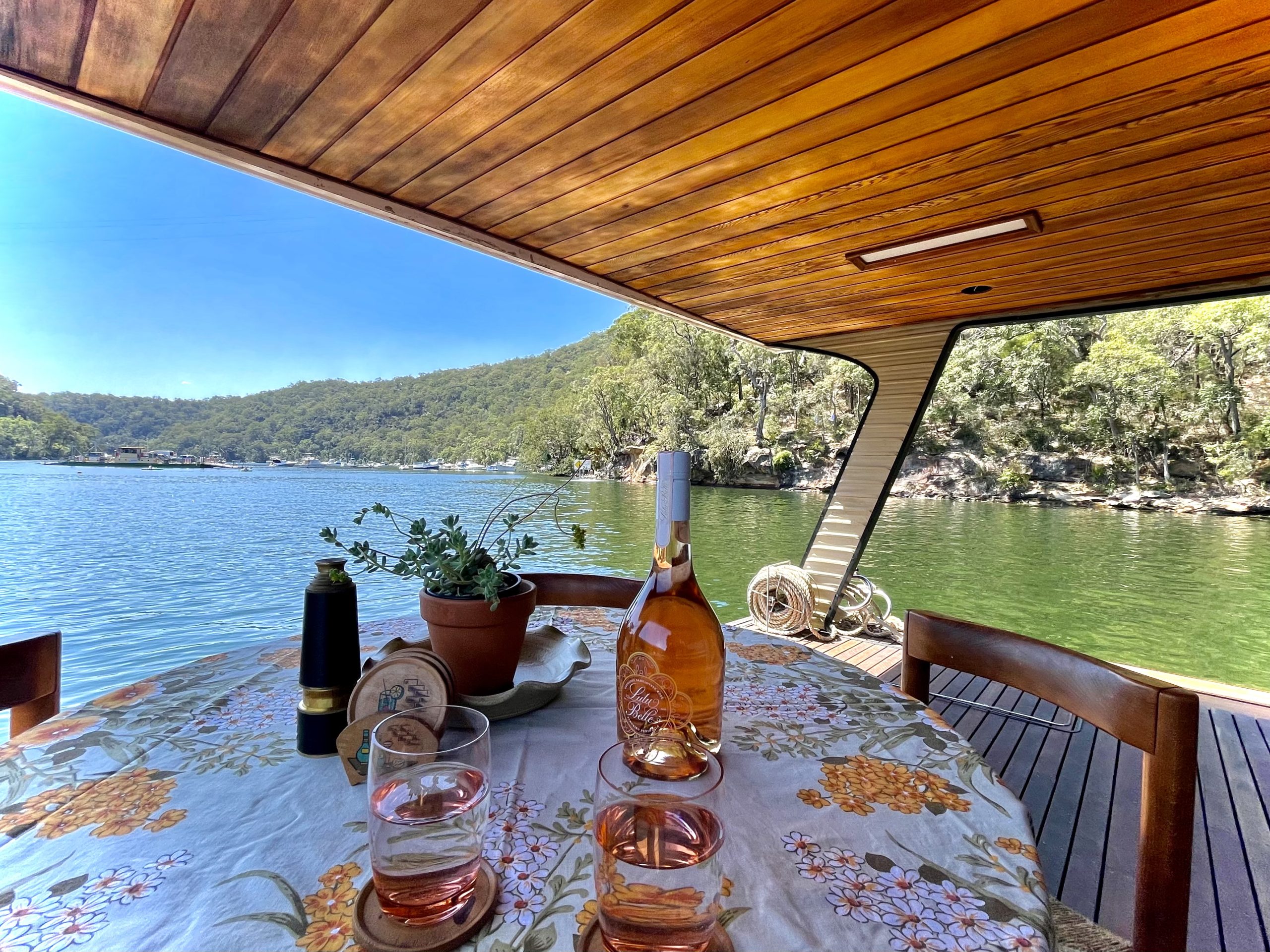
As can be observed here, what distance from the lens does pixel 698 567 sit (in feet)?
27.3

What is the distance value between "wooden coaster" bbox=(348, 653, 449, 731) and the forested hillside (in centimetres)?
1101

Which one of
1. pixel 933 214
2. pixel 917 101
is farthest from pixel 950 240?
pixel 917 101

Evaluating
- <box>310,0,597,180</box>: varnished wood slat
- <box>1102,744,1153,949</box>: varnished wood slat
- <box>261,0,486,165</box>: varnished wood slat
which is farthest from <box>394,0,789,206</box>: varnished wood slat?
<box>1102,744,1153,949</box>: varnished wood slat

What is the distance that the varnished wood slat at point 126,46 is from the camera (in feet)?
3.09

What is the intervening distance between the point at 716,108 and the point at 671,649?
116 cm

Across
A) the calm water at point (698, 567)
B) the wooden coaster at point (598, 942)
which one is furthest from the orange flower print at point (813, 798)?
the calm water at point (698, 567)

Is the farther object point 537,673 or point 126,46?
point 126,46

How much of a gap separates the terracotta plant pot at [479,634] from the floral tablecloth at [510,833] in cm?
7

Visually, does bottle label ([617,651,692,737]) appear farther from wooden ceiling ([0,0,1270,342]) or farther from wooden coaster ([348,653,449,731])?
wooden ceiling ([0,0,1270,342])

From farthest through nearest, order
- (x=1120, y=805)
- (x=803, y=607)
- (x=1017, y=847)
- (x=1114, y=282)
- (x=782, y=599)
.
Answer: (x=782, y=599) → (x=803, y=607) → (x=1114, y=282) → (x=1120, y=805) → (x=1017, y=847)

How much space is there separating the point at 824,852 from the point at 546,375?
3562cm

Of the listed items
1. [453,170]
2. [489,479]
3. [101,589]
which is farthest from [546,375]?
[453,170]

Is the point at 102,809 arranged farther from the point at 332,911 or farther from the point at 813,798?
the point at 813,798

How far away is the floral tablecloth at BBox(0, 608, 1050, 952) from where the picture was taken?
1.27 feet
